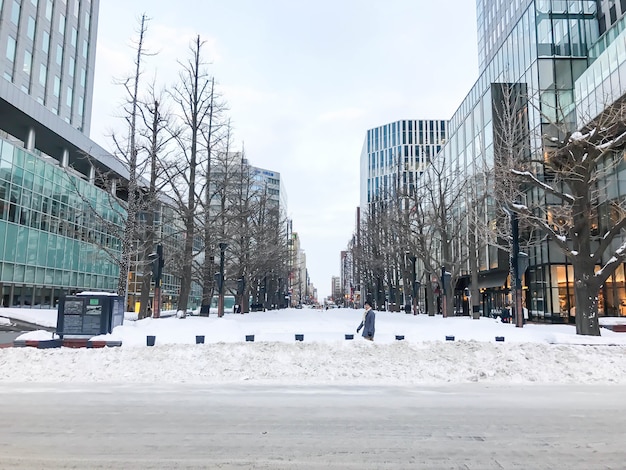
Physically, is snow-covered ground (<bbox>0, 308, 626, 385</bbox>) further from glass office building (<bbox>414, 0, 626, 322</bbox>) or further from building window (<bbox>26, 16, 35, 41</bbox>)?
building window (<bbox>26, 16, 35, 41</bbox>)

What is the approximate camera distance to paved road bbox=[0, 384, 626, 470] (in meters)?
5.28

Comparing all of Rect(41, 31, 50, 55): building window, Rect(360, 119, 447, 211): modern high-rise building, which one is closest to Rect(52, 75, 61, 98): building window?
Result: Rect(41, 31, 50, 55): building window

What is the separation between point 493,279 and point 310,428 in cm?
4141

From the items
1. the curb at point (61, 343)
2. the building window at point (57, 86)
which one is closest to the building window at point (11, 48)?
the building window at point (57, 86)

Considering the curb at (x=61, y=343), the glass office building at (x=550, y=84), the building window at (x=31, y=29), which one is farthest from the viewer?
the building window at (x=31, y=29)

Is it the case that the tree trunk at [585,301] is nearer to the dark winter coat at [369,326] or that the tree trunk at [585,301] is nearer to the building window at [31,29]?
the dark winter coat at [369,326]

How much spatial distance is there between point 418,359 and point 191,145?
20635mm

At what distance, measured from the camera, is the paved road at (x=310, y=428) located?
5.28m

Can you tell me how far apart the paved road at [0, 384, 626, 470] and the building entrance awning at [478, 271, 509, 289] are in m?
34.2

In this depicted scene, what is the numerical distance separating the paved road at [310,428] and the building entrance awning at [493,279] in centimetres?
3421

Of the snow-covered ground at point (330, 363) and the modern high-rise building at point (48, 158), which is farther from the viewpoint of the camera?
the modern high-rise building at point (48, 158)

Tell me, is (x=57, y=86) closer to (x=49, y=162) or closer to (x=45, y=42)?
(x=45, y=42)

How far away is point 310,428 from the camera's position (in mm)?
6719

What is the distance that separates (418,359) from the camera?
41.1 feet
